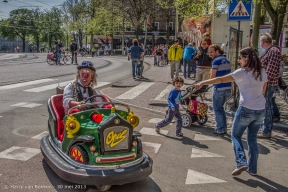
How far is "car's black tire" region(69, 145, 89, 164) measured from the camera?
4.04 m

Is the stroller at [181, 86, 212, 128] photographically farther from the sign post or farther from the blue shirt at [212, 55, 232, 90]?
the sign post

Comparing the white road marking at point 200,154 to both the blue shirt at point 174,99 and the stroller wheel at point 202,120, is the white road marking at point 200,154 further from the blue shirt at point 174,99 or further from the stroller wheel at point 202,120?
the stroller wheel at point 202,120

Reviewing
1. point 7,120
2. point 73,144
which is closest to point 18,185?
point 73,144

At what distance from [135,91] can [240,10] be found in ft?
16.8

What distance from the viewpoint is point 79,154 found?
4082mm

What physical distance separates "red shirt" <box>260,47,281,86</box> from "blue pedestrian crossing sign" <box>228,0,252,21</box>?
2.15 metres

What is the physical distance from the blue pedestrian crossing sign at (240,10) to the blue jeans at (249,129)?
4.54 metres

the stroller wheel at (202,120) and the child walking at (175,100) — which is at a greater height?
the child walking at (175,100)

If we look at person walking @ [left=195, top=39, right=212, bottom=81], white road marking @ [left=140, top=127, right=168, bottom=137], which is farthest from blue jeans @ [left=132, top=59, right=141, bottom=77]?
white road marking @ [left=140, top=127, right=168, bottom=137]

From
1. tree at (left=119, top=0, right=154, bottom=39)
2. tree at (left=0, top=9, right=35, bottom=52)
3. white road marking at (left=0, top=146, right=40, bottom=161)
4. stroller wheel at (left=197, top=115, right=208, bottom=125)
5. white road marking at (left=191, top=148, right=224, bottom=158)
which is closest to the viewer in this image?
white road marking at (left=0, top=146, right=40, bottom=161)

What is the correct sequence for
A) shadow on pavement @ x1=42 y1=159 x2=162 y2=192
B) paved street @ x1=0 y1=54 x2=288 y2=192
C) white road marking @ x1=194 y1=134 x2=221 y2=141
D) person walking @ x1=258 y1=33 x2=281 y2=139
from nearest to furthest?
shadow on pavement @ x1=42 y1=159 x2=162 y2=192, paved street @ x1=0 y1=54 x2=288 y2=192, person walking @ x1=258 y1=33 x2=281 y2=139, white road marking @ x1=194 y1=134 x2=221 y2=141

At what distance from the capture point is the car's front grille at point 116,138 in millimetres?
4051

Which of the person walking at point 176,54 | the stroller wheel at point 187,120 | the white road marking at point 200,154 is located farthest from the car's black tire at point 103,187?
the person walking at point 176,54

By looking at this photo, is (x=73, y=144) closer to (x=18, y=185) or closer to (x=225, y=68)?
(x=18, y=185)
